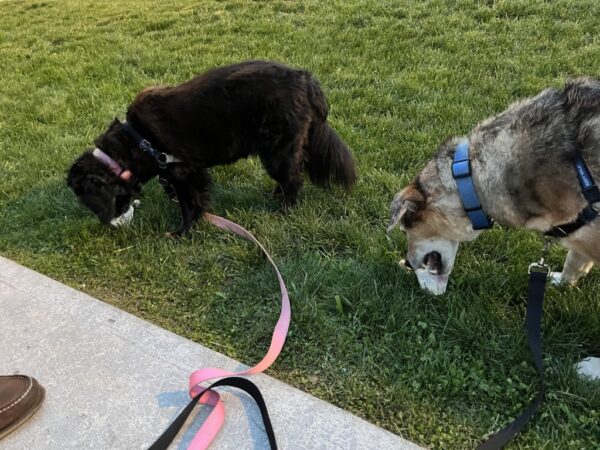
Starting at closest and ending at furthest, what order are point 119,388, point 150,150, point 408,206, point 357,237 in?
point 119,388
point 408,206
point 357,237
point 150,150

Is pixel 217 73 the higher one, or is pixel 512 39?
pixel 217 73

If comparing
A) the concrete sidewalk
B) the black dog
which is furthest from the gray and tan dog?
the black dog

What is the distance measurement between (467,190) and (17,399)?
7.22 feet

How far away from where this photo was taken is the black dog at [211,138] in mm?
3596

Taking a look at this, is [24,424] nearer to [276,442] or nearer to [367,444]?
[276,442]

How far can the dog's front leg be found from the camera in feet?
8.97

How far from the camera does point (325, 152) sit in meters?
3.73

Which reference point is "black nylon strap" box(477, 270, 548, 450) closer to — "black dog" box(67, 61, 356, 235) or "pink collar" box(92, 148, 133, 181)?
"black dog" box(67, 61, 356, 235)

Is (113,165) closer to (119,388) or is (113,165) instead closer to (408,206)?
(119,388)

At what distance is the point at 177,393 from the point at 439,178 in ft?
5.28

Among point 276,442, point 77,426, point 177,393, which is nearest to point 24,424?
point 77,426

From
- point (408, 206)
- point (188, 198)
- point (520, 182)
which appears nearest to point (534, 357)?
point (520, 182)

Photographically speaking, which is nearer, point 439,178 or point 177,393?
point 177,393

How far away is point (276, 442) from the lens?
216 cm
